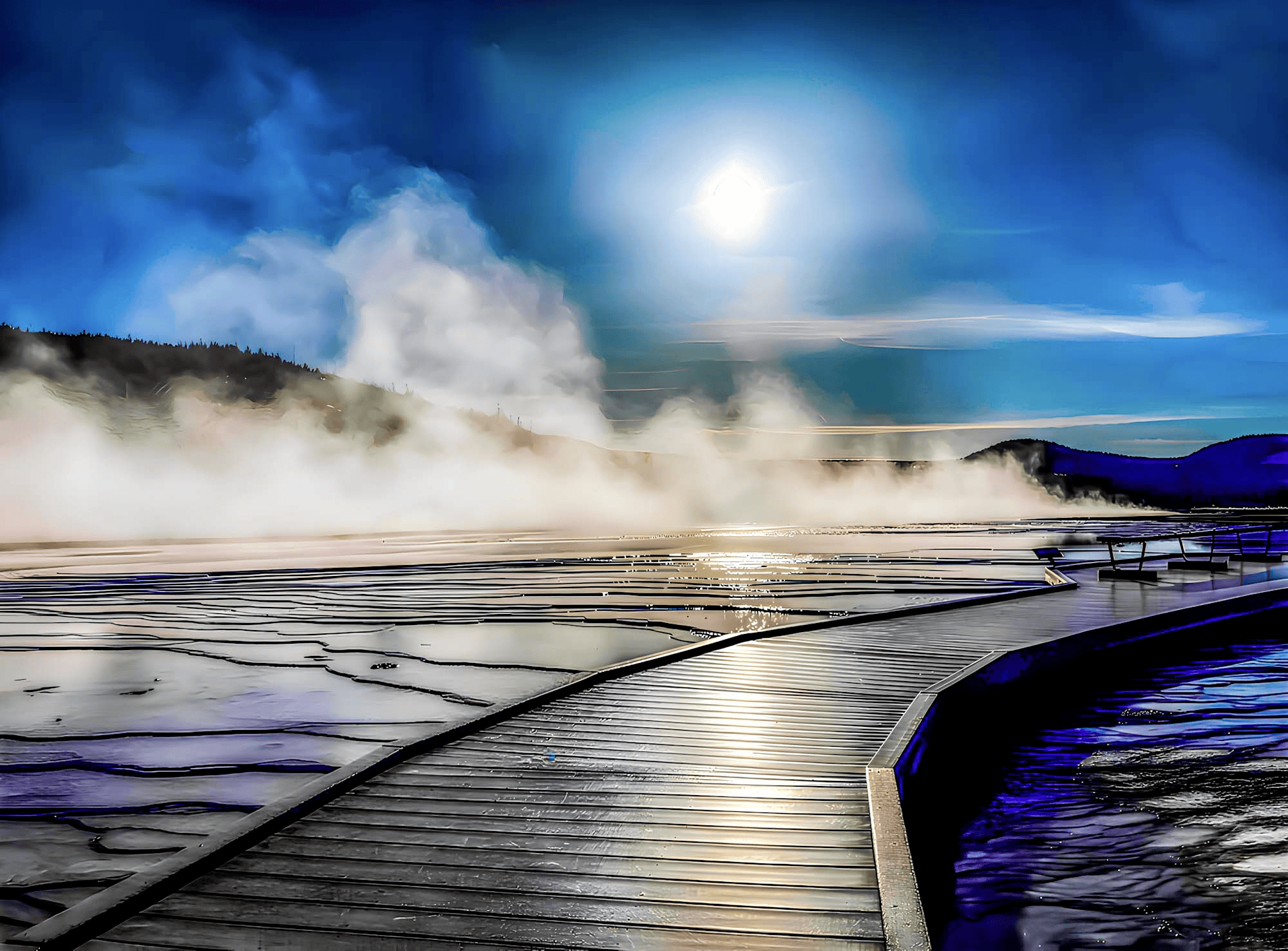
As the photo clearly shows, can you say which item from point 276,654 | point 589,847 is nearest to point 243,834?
point 589,847

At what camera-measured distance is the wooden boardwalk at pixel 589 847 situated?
277 cm

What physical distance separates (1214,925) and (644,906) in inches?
128

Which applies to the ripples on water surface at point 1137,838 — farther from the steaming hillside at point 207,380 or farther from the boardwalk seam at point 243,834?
the steaming hillside at point 207,380

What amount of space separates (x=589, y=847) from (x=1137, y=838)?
12.3 feet

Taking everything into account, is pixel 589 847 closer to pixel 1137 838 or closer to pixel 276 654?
pixel 1137 838

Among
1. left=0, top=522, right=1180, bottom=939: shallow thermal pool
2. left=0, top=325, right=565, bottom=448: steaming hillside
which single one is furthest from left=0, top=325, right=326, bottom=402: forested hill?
left=0, top=522, right=1180, bottom=939: shallow thermal pool

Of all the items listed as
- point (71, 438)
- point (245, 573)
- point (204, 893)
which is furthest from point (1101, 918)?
point (71, 438)

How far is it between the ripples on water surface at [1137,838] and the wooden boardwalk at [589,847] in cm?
105

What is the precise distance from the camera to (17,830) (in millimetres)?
4680

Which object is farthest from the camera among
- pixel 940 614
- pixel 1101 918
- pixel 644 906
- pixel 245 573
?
pixel 245 573

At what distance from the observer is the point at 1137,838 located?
5.36 metres

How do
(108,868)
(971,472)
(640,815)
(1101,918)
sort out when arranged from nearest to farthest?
(640,815)
(108,868)
(1101,918)
(971,472)

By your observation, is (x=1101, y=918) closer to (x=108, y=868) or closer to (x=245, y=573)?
(x=108, y=868)

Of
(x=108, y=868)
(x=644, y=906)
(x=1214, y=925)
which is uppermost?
(x=644, y=906)
